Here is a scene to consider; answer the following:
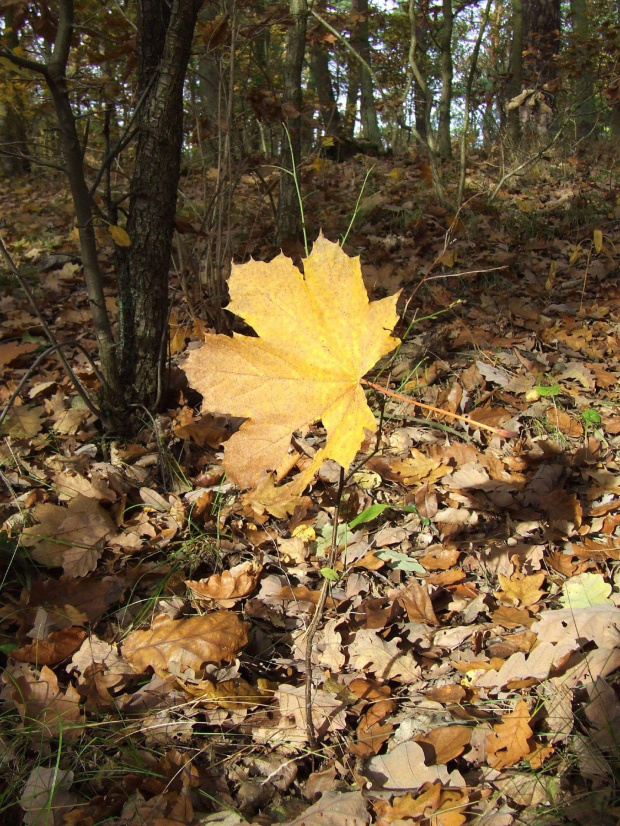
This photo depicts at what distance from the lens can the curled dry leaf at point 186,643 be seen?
4.73 ft

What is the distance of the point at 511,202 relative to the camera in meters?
4.55

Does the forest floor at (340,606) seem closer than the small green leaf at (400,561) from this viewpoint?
Yes

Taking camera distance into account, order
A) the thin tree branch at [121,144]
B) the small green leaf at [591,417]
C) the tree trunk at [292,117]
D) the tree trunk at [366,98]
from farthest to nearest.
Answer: the tree trunk at [366,98]
the tree trunk at [292,117]
the small green leaf at [591,417]
the thin tree branch at [121,144]

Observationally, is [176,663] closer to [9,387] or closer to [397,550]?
[397,550]

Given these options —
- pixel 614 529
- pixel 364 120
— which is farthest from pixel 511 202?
pixel 364 120

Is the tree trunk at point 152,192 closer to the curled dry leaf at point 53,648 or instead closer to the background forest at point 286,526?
the background forest at point 286,526

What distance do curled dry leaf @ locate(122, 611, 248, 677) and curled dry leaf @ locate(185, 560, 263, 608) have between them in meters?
0.12

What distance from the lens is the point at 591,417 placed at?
2279mm

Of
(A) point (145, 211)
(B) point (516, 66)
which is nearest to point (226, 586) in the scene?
(A) point (145, 211)

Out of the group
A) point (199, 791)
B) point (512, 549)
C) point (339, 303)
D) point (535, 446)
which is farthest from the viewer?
point (535, 446)

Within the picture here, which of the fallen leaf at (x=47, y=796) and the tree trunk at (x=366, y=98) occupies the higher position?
the tree trunk at (x=366, y=98)

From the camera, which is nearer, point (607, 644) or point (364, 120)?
point (607, 644)

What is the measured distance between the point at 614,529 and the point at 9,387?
287 centimetres

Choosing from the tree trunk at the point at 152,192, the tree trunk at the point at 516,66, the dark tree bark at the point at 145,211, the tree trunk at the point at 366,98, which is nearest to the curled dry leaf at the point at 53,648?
the dark tree bark at the point at 145,211
